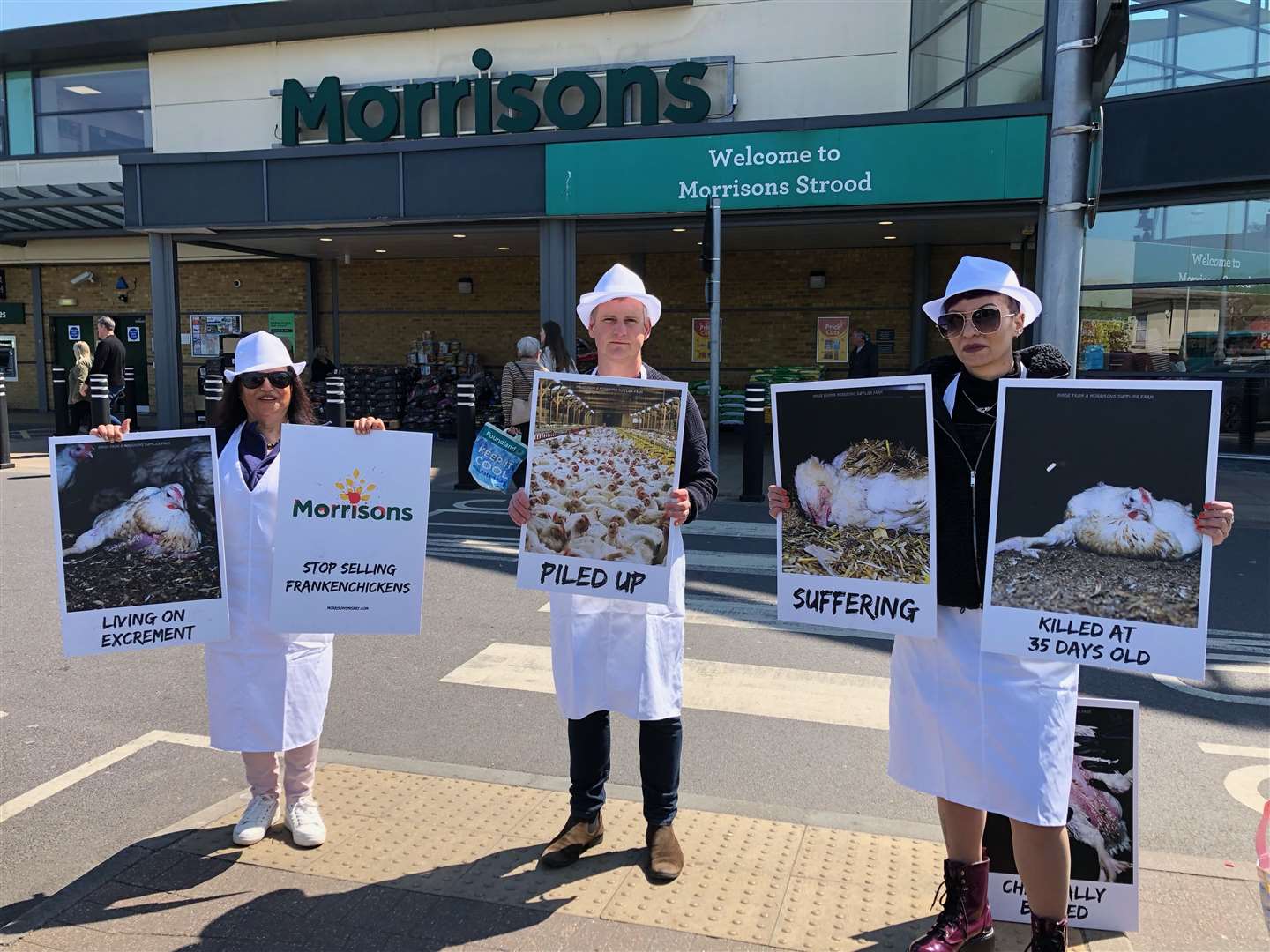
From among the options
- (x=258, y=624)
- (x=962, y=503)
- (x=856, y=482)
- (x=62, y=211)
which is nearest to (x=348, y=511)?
(x=258, y=624)

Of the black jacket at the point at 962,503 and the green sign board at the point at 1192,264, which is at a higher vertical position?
the green sign board at the point at 1192,264

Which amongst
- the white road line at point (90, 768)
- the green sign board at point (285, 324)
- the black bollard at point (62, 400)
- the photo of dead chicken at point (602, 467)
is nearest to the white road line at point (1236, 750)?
the photo of dead chicken at point (602, 467)

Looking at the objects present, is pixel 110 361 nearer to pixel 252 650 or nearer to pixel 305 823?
pixel 252 650

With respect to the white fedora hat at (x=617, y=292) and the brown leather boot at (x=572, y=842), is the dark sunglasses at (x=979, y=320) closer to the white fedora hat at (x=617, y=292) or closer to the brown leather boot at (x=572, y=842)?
the white fedora hat at (x=617, y=292)

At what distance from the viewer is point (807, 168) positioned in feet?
41.5

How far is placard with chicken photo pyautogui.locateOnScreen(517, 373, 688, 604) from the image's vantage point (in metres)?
3.04

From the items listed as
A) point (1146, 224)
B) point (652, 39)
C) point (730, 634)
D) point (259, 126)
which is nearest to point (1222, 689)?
point (730, 634)

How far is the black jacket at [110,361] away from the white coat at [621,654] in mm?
14770

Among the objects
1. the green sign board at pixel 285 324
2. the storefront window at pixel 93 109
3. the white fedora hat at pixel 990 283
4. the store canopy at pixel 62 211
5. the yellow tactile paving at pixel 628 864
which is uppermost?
the storefront window at pixel 93 109

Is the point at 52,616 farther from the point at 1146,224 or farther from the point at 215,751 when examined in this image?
the point at 1146,224

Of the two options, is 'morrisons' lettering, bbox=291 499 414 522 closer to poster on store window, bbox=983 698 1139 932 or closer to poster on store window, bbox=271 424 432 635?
poster on store window, bbox=271 424 432 635

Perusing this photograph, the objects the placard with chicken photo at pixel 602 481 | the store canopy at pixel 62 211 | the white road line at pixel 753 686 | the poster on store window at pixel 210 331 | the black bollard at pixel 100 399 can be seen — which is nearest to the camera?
the placard with chicken photo at pixel 602 481

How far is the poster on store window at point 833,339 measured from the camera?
18438 mm

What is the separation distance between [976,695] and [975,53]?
13351 mm
